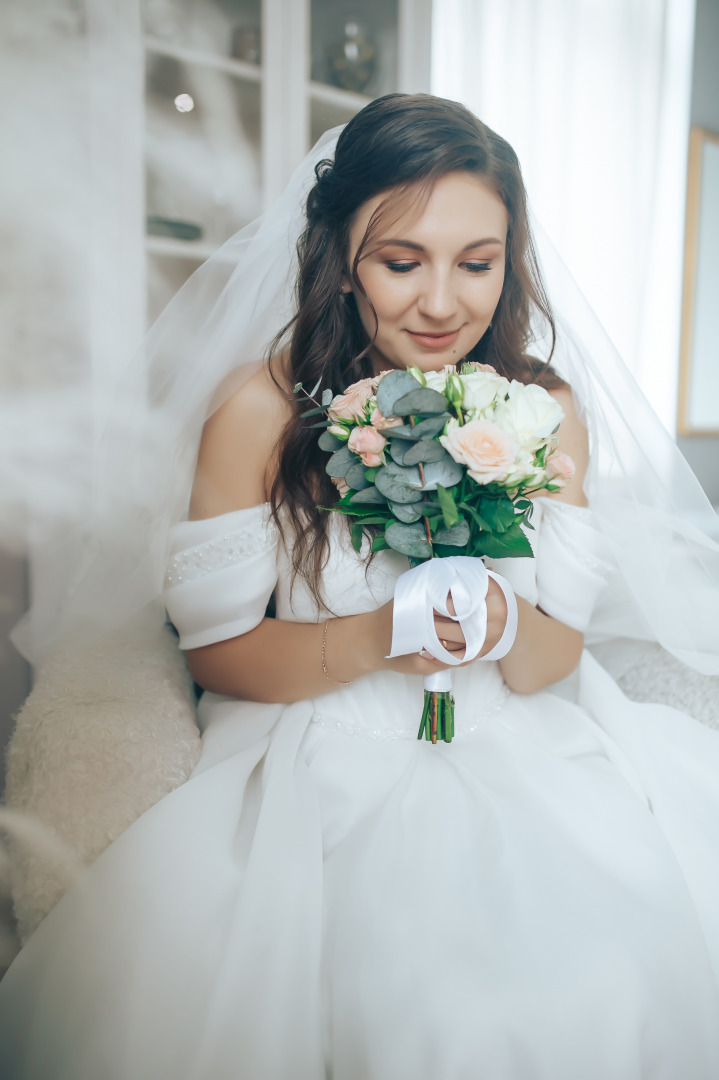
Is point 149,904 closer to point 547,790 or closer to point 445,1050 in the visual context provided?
point 445,1050

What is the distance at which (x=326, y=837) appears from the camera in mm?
732

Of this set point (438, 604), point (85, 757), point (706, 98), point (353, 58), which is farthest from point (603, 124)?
point (85, 757)

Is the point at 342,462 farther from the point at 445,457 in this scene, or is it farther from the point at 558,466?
the point at 558,466

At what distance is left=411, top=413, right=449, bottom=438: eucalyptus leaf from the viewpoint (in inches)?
27.1

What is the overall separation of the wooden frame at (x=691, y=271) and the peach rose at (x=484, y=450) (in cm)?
123

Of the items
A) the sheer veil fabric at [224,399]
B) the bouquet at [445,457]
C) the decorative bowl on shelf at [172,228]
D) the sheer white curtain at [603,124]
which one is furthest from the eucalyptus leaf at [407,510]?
the sheer white curtain at [603,124]

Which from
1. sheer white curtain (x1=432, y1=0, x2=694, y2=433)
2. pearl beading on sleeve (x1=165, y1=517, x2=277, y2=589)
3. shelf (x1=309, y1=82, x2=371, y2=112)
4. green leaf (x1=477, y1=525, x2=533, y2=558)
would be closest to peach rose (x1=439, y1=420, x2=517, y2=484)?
green leaf (x1=477, y1=525, x2=533, y2=558)

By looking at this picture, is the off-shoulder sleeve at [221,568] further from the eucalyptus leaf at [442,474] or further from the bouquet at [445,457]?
the eucalyptus leaf at [442,474]

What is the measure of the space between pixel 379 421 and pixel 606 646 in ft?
2.53

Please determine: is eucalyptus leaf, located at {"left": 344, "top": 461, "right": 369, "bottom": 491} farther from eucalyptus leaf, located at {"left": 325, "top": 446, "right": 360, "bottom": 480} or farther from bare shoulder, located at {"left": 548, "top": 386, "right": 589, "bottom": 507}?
bare shoulder, located at {"left": 548, "top": 386, "right": 589, "bottom": 507}

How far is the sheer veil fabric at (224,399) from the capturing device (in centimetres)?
85

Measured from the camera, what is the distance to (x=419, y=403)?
2.25ft

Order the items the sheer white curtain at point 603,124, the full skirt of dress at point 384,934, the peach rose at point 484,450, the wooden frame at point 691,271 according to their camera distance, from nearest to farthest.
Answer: the full skirt of dress at point 384,934, the peach rose at point 484,450, the sheer white curtain at point 603,124, the wooden frame at point 691,271

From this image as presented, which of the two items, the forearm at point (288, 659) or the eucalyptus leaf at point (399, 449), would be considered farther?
the forearm at point (288, 659)
